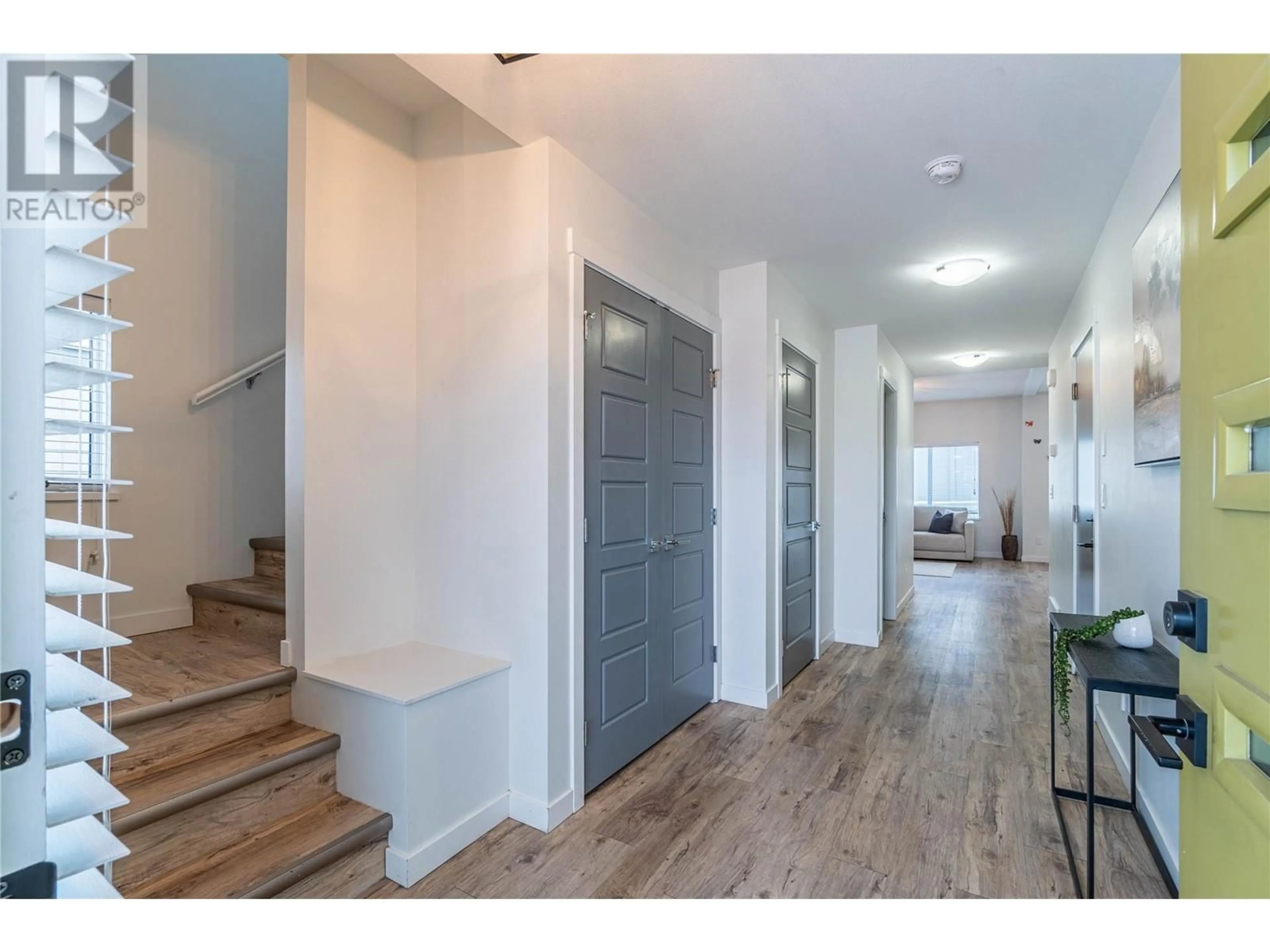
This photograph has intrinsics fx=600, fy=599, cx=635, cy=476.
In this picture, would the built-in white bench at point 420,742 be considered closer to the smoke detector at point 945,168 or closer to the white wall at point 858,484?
the smoke detector at point 945,168

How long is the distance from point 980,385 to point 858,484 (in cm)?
498

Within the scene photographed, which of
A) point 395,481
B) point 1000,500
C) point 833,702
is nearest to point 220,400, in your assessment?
point 395,481

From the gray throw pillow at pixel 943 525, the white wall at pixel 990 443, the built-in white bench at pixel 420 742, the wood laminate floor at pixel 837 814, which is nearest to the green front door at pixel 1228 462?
the wood laminate floor at pixel 837 814

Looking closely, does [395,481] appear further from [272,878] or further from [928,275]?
[928,275]

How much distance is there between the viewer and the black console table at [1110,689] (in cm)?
162

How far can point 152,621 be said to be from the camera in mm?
2744

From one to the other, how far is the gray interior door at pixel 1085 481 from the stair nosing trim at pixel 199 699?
3.80 m

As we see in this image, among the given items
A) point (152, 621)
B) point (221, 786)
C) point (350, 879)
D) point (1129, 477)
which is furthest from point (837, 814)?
point (152, 621)

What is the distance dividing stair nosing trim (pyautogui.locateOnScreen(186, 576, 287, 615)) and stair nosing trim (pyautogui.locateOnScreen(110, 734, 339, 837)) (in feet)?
1.80

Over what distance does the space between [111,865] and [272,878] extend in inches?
14.3

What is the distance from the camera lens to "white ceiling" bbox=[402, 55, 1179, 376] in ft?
5.85

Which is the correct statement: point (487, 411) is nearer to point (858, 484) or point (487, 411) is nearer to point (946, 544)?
point (858, 484)

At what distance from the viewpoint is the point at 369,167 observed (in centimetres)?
234

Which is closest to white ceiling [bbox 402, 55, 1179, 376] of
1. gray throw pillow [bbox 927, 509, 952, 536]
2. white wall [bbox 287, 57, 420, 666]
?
white wall [bbox 287, 57, 420, 666]
